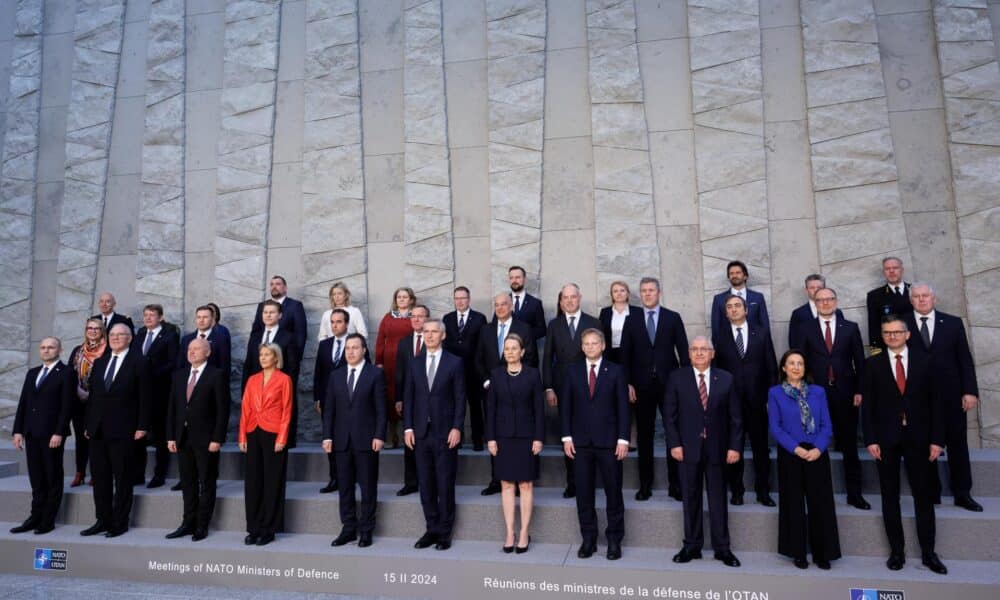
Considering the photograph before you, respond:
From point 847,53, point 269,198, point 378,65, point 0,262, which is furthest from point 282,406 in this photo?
point 847,53

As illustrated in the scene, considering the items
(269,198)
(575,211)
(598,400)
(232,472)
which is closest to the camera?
(598,400)

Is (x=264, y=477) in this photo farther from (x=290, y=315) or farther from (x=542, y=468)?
(x=542, y=468)

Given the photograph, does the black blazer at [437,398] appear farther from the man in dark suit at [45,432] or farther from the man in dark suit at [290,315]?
the man in dark suit at [45,432]

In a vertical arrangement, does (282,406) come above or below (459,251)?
below

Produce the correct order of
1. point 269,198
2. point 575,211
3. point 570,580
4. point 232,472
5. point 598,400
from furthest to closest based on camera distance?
1. point 269,198
2. point 575,211
3. point 232,472
4. point 598,400
5. point 570,580

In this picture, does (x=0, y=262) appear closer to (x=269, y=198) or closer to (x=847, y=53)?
(x=269, y=198)

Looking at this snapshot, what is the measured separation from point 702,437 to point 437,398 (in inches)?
66.5

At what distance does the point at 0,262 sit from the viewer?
7.47 meters

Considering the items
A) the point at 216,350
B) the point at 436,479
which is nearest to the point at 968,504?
the point at 436,479

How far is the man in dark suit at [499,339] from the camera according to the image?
199 inches

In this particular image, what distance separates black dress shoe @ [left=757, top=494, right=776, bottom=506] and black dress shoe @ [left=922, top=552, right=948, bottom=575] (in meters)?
0.87

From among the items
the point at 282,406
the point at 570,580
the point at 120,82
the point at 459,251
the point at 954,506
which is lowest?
the point at 570,580

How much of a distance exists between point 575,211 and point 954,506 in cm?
375

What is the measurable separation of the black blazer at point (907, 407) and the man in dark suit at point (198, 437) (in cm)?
420
